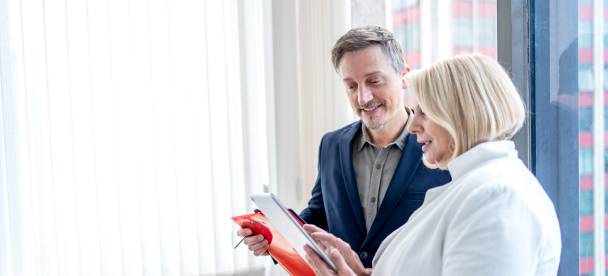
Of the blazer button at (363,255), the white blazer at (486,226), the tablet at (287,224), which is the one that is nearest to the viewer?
the white blazer at (486,226)

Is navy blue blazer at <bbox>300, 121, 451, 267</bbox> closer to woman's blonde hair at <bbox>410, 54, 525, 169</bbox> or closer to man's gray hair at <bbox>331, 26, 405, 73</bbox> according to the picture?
man's gray hair at <bbox>331, 26, 405, 73</bbox>

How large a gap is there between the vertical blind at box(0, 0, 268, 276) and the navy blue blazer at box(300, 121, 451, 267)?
671 mm

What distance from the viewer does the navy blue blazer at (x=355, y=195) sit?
1475 mm

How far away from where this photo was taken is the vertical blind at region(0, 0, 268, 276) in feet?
6.57

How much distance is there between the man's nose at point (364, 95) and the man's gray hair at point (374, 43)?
0.35ft

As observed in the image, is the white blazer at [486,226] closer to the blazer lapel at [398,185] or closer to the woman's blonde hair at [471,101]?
the woman's blonde hair at [471,101]

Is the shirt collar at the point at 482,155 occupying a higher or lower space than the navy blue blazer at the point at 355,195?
higher

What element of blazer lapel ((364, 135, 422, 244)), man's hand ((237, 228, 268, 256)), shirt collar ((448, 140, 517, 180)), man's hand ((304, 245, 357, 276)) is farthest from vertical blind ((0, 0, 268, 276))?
shirt collar ((448, 140, 517, 180))

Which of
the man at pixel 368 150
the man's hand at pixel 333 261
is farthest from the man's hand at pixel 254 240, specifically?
the man's hand at pixel 333 261

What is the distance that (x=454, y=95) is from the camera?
992 millimetres

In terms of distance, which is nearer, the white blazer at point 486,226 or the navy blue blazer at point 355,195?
the white blazer at point 486,226

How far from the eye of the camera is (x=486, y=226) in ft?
2.86

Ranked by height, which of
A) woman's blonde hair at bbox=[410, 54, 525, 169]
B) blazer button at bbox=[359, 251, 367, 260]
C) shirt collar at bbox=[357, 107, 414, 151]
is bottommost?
blazer button at bbox=[359, 251, 367, 260]

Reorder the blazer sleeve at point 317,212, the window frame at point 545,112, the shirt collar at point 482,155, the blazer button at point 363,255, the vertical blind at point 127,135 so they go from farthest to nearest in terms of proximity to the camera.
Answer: the vertical blind at point 127,135, the blazer sleeve at point 317,212, the blazer button at point 363,255, the window frame at point 545,112, the shirt collar at point 482,155
